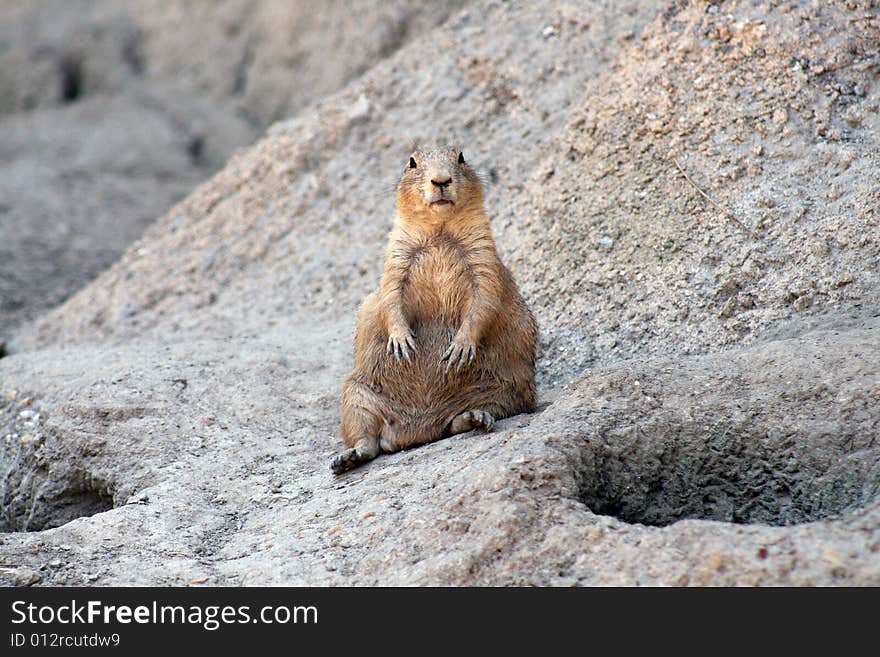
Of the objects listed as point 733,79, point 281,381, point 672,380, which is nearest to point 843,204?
point 733,79

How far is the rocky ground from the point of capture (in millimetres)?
4941

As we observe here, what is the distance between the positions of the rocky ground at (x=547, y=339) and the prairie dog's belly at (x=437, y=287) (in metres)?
0.93

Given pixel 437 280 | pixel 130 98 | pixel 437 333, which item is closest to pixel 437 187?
pixel 437 280

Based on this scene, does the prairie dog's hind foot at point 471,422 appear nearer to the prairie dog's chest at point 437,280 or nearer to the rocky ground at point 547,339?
the rocky ground at point 547,339

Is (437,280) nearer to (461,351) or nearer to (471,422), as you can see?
(461,351)

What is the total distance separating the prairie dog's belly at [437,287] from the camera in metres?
6.63

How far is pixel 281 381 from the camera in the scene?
7.89m

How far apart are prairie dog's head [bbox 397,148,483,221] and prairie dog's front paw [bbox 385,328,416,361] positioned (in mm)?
744

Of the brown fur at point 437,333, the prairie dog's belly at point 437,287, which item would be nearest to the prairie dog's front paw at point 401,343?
the brown fur at point 437,333

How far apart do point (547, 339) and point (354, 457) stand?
2169 mm

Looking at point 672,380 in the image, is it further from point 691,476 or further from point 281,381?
point 281,381

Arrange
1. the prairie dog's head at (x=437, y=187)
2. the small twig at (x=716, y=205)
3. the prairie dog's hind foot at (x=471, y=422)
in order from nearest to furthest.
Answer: the prairie dog's hind foot at (x=471, y=422)
the prairie dog's head at (x=437, y=187)
the small twig at (x=716, y=205)

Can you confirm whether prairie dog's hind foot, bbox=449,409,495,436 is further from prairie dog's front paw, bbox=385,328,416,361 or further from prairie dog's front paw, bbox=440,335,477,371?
prairie dog's front paw, bbox=385,328,416,361

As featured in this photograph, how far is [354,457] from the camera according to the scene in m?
6.19
